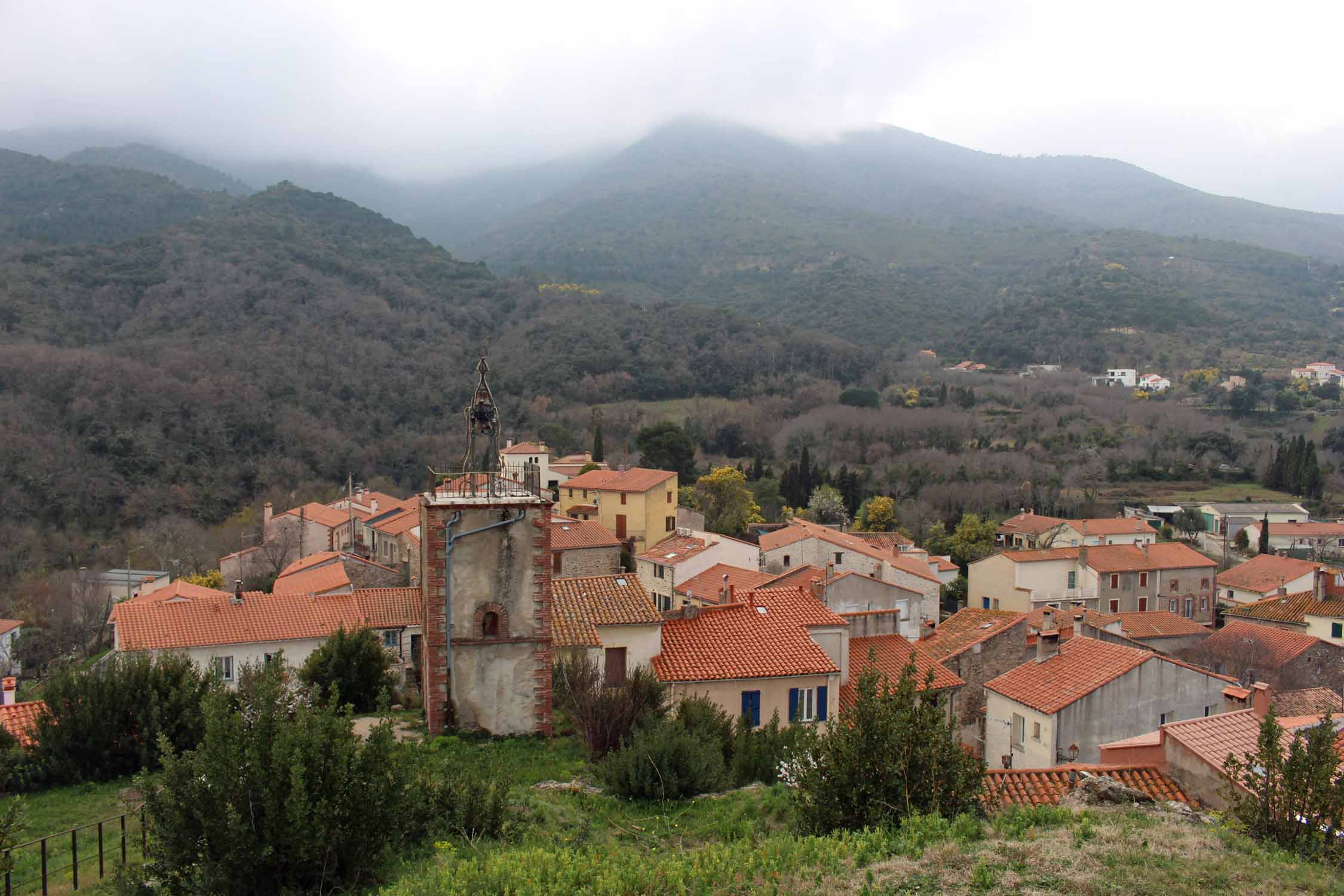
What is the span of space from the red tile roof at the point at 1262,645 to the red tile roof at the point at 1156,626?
1.53 meters

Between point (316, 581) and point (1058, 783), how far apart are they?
27124mm

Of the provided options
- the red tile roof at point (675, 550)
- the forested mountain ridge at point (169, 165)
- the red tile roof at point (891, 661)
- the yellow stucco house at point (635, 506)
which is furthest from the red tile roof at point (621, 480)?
the forested mountain ridge at point (169, 165)

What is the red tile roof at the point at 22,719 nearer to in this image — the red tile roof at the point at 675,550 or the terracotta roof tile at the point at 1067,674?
the terracotta roof tile at the point at 1067,674

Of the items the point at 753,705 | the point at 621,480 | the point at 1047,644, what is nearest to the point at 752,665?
the point at 753,705

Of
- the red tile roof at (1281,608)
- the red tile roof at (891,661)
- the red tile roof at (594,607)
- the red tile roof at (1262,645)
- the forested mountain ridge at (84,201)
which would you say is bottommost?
the red tile roof at (1281,608)

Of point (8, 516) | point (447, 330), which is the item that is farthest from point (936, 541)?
Answer: point (447, 330)

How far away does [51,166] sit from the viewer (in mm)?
124562

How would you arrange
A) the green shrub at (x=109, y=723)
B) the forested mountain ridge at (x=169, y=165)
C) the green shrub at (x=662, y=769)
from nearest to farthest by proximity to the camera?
the green shrub at (x=662, y=769) < the green shrub at (x=109, y=723) < the forested mountain ridge at (x=169, y=165)

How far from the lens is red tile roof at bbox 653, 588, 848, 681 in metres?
15.8

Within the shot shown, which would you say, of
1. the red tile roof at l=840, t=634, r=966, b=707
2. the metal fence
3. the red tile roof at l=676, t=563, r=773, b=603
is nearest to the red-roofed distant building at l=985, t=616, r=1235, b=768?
the red tile roof at l=840, t=634, r=966, b=707

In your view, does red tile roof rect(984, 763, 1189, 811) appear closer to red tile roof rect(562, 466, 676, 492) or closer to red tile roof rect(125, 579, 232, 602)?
red tile roof rect(125, 579, 232, 602)

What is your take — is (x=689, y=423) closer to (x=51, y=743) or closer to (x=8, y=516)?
(x=8, y=516)

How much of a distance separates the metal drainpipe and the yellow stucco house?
26.1m

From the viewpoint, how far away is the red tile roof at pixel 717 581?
1190 inches
